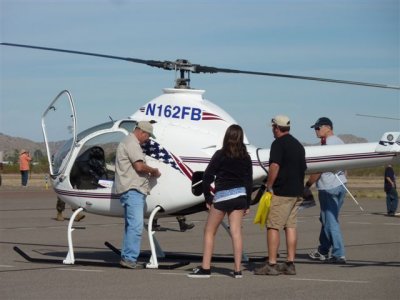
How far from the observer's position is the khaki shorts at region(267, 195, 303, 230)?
11.6m

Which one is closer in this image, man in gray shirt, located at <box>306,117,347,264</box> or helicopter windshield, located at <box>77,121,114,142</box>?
man in gray shirt, located at <box>306,117,347,264</box>

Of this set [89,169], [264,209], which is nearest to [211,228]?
[264,209]

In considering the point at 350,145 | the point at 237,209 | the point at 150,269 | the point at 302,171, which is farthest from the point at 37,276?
the point at 350,145

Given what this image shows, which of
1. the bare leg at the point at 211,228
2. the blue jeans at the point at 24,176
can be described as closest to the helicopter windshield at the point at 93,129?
the bare leg at the point at 211,228

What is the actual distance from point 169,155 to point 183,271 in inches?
71.4

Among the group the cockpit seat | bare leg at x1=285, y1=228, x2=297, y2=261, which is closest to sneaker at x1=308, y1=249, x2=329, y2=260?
bare leg at x1=285, y1=228, x2=297, y2=261

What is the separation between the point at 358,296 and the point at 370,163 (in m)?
3.25

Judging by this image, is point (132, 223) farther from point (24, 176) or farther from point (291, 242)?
point (24, 176)

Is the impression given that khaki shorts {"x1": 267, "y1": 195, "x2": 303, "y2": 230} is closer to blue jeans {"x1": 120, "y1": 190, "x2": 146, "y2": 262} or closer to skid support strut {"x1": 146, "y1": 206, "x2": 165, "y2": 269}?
skid support strut {"x1": 146, "y1": 206, "x2": 165, "y2": 269}

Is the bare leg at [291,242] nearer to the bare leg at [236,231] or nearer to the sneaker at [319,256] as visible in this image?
the bare leg at [236,231]

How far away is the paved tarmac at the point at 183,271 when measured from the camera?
9.86 m

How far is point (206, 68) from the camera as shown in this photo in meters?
12.8

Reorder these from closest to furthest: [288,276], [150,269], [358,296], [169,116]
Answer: [358,296] < [288,276] < [150,269] < [169,116]

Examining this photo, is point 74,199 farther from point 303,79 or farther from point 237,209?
point 303,79
